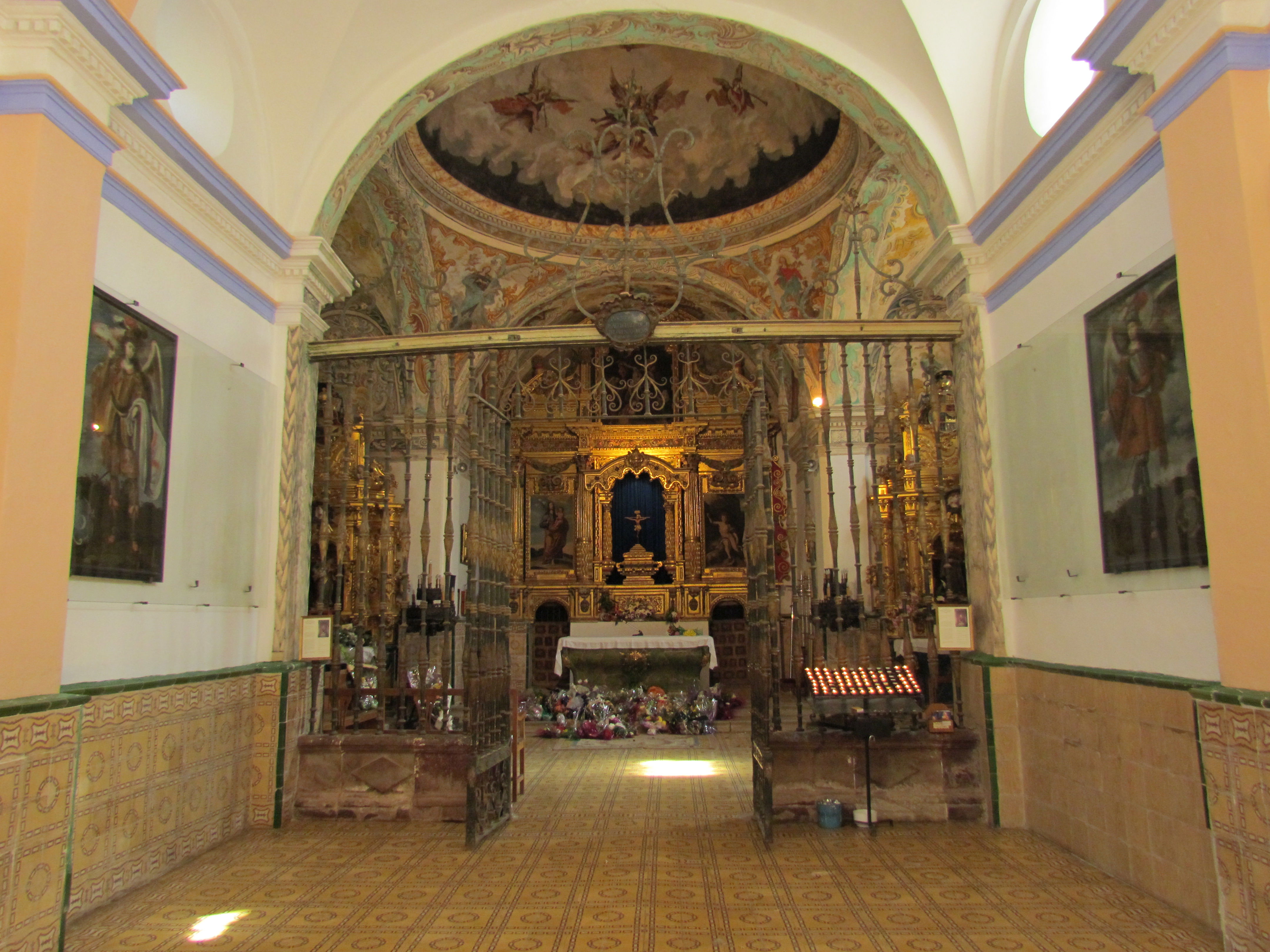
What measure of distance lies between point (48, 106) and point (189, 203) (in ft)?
5.48

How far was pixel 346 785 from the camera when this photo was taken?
20.8ft

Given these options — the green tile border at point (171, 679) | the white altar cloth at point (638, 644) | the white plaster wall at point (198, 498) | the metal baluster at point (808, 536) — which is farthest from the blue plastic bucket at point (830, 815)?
the white altar cloth at point (638, 644)

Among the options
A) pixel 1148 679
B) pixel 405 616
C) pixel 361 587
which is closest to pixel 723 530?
pixel 405 616

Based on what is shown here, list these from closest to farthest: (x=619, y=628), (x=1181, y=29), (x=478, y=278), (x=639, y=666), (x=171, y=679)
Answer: (x=1181, y=29), (x=171, y=679), (x=639, y=666), (x=478, y=278), (x=619, y=628)

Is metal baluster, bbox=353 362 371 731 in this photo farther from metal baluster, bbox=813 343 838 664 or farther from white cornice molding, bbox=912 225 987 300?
white cornice molding, bbox=912 225 987 300

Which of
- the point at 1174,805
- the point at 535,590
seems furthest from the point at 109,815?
the point at 535,590

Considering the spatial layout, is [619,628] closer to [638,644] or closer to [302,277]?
[638,644]

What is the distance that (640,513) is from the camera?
1648 cm

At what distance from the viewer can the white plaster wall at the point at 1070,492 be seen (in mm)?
4340

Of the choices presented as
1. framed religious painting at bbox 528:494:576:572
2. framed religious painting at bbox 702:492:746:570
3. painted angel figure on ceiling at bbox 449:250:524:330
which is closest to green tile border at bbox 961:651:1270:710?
painted angel figure on ceiling at bbox 449:250:524:330

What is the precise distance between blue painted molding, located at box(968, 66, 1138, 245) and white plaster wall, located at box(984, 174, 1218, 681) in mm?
526

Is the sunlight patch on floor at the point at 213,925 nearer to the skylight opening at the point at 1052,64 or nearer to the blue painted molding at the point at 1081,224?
the blue painted molding at the point at 1081,224

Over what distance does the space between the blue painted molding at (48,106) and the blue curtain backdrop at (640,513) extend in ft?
42.4

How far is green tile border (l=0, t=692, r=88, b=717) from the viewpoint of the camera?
11.2ft
